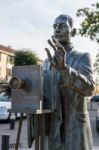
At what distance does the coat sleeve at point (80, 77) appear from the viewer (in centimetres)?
318

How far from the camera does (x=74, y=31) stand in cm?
351

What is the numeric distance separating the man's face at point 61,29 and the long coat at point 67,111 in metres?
0.19

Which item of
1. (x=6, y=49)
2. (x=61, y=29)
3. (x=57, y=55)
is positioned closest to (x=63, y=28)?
(x=61, y=29)

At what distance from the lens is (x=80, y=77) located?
320cm

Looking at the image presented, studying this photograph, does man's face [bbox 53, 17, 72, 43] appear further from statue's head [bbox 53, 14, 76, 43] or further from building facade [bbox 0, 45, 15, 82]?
building facade [bbox 0, 45, 15, 82]

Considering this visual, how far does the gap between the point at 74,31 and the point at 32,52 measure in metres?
52.5

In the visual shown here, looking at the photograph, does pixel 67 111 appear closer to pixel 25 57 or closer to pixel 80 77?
pixel 80 77

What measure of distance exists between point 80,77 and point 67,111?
0.32m

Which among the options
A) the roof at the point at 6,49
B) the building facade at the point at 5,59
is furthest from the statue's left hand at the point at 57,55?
the roof at the point at 6,49

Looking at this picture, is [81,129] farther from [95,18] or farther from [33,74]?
[95,18]

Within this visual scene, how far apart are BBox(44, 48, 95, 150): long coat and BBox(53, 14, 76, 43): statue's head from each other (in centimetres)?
18

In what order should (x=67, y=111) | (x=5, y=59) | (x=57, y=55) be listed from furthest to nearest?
1. (x=5, y=59)
2. (x=67, y=111)
3. (x=57, y=55)

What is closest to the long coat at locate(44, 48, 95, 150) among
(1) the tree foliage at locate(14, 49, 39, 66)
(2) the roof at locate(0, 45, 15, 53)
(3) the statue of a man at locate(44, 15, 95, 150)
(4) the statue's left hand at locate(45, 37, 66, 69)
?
(3) the statue of a man at locate(44, 15, 95, 150)

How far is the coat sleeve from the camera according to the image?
3180 mm
